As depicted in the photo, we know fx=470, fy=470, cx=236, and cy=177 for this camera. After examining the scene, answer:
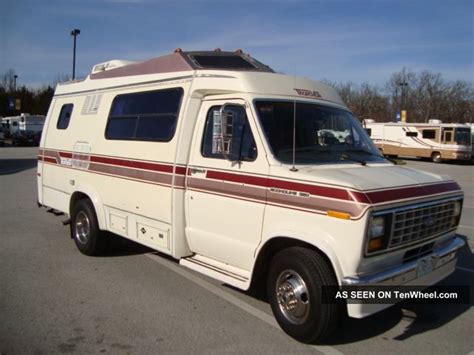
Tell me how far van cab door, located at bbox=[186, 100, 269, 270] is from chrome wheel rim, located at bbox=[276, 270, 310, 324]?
421mm

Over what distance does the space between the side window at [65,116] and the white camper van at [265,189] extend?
1.36 meters

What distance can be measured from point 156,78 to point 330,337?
3.78 metres

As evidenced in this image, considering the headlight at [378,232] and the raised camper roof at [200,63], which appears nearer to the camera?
the headlight at [378,232]

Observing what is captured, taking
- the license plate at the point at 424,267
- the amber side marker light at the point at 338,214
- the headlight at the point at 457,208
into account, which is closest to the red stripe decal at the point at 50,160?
the amber side marker light at the point at 338,214

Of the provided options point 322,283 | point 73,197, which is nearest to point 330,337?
point 322,283

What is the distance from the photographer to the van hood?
4.10m

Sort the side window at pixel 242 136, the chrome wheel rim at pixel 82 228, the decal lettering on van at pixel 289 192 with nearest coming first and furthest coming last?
the decal lettering on van at pixel 289 192, the side window at pixel 242 136, the chrome wheel rim at pixel 82 228

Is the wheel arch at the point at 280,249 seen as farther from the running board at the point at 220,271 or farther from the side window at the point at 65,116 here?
the side window at the point at 65,116

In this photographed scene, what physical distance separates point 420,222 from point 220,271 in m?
2.10

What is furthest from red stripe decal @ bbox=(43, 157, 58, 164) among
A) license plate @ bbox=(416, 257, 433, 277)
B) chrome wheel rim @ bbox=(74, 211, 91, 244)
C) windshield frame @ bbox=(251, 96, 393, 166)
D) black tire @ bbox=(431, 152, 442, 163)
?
black tire @ bbox=(431, 152, 442, 163)

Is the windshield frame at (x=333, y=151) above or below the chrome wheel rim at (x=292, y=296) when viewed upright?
above

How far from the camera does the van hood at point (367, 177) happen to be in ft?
13.4

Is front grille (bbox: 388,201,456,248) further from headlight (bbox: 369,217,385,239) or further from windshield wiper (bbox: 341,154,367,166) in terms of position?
windshield wiper (bbox: 341,154,367,166)

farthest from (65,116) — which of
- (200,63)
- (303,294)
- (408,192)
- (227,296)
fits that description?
(408,192)
